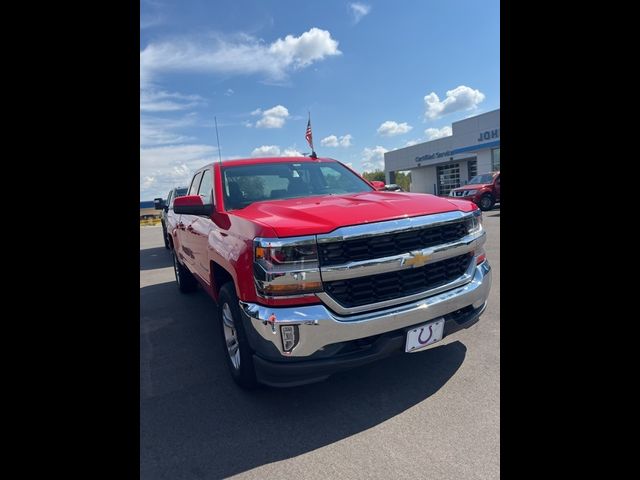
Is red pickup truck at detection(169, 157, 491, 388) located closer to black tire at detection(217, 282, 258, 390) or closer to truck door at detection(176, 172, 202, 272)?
black tire at detection(217, 282, 258, 390)

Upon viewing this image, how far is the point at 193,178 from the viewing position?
205 inches

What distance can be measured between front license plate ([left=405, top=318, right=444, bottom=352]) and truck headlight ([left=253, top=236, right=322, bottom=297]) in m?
0.72

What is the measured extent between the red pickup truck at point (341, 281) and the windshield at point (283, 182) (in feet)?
1.53

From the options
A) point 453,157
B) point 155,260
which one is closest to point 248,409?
point 155,260

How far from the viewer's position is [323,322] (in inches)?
84.4

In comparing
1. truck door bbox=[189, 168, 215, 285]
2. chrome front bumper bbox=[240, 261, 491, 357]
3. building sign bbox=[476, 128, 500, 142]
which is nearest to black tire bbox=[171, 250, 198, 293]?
truck door bbox=[189, 168, 215, 285]

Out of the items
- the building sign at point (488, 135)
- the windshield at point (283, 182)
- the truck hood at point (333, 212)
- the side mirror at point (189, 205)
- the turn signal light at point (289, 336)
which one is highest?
the building sign at point (488, 135)

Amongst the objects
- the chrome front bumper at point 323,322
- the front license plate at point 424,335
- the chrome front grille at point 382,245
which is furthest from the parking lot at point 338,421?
the chrome front grille at point 382,245

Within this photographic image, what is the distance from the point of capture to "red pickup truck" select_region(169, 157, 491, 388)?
7.14 feet

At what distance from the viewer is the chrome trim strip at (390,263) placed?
2.20m

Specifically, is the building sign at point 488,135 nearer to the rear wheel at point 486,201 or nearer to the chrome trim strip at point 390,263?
the rear wheel at point 486,201
